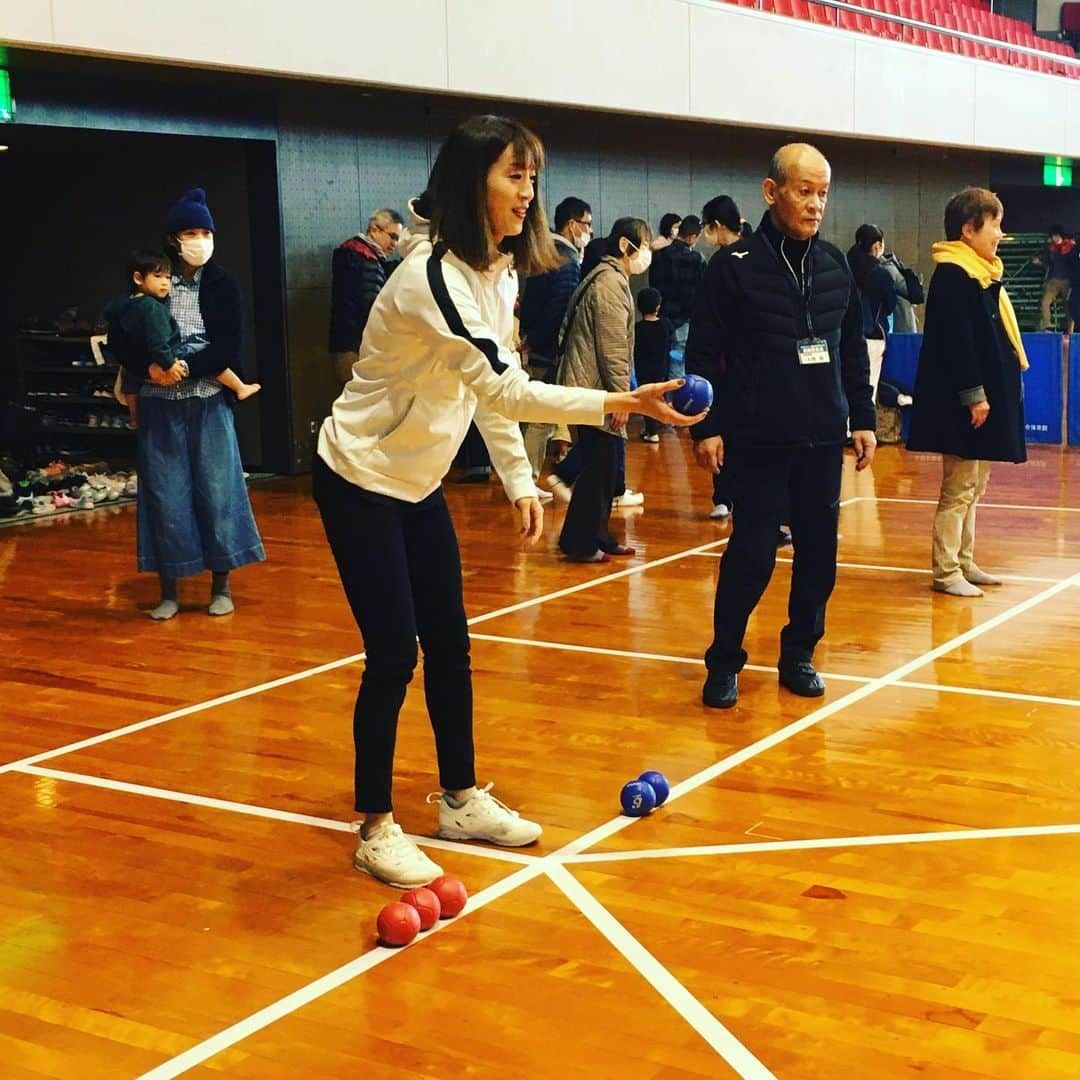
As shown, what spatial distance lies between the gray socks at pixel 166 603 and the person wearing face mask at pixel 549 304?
2900mm

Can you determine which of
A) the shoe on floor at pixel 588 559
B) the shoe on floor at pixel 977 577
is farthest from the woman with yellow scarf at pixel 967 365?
the shoe on floor at pixel 588 559

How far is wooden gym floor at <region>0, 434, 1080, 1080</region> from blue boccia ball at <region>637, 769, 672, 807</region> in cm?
5

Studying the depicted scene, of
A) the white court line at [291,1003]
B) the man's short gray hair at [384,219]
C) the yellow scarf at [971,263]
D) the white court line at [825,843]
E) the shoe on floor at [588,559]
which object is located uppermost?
the man's short gray hair at [384,219]

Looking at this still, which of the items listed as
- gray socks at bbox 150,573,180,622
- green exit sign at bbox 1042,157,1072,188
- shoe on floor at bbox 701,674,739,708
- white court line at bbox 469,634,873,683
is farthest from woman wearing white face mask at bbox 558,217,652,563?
green exit sign at bbox 1042,157,1072,188

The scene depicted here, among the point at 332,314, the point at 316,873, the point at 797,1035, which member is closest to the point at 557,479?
the point at 332,314

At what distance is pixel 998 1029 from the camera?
299 cm

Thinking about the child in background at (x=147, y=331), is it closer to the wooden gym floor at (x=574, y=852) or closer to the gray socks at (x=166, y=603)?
the gray socks at (x=166, y=603)

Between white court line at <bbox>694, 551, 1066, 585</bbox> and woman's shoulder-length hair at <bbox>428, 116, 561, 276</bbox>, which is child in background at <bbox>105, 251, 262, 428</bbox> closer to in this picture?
white court line at <bbox>694, 551, 1066, 585</bbox>

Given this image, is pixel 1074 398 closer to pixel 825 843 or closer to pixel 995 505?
pixel 995 505

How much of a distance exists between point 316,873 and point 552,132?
10549 millimetres

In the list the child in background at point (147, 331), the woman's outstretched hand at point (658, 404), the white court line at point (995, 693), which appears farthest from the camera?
the child in background at point (147, 331)

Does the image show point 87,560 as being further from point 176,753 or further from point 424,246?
point 424,246

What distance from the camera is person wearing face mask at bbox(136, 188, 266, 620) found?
262 inches

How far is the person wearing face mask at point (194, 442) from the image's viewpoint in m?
6.65
